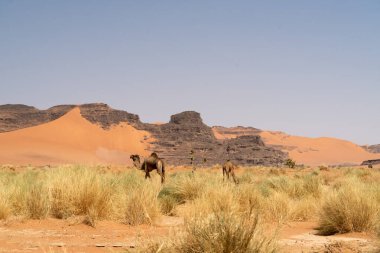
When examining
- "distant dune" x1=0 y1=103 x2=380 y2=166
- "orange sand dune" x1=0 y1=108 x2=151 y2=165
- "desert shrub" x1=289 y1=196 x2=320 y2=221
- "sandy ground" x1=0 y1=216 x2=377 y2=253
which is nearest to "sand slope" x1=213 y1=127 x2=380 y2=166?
"distant dune" x1=0 y1=103 x2=380 y2=166

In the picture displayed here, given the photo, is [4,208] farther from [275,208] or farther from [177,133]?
[177,133]

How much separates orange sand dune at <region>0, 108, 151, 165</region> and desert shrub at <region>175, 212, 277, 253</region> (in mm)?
85111

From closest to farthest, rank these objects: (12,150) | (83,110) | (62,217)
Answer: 1. (62,217)
2. (12,150)
3. (83,110)

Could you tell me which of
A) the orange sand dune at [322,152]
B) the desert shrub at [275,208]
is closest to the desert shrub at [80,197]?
the desert shrub at [275,208]

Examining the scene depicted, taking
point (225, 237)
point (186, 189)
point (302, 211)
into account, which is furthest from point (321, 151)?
point (225, 237)

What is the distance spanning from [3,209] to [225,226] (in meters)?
6.28

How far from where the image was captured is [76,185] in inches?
385

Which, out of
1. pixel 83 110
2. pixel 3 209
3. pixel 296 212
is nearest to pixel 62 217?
pixel 3 209

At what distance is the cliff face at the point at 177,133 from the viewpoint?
101 m

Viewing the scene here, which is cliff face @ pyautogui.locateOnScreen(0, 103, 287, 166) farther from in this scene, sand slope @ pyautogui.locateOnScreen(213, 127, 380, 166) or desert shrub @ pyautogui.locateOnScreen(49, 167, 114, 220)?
desert shrub @ pyautogui.locateOnScreen(49, 167, 114, 220)

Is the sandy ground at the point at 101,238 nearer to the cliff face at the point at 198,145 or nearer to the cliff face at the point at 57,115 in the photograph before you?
the cliff face at the point at 198,145

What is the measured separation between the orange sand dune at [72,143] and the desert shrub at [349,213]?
3230 inches

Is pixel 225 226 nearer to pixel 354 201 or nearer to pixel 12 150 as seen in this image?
pixel 354 201

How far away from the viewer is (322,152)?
17988 cm
